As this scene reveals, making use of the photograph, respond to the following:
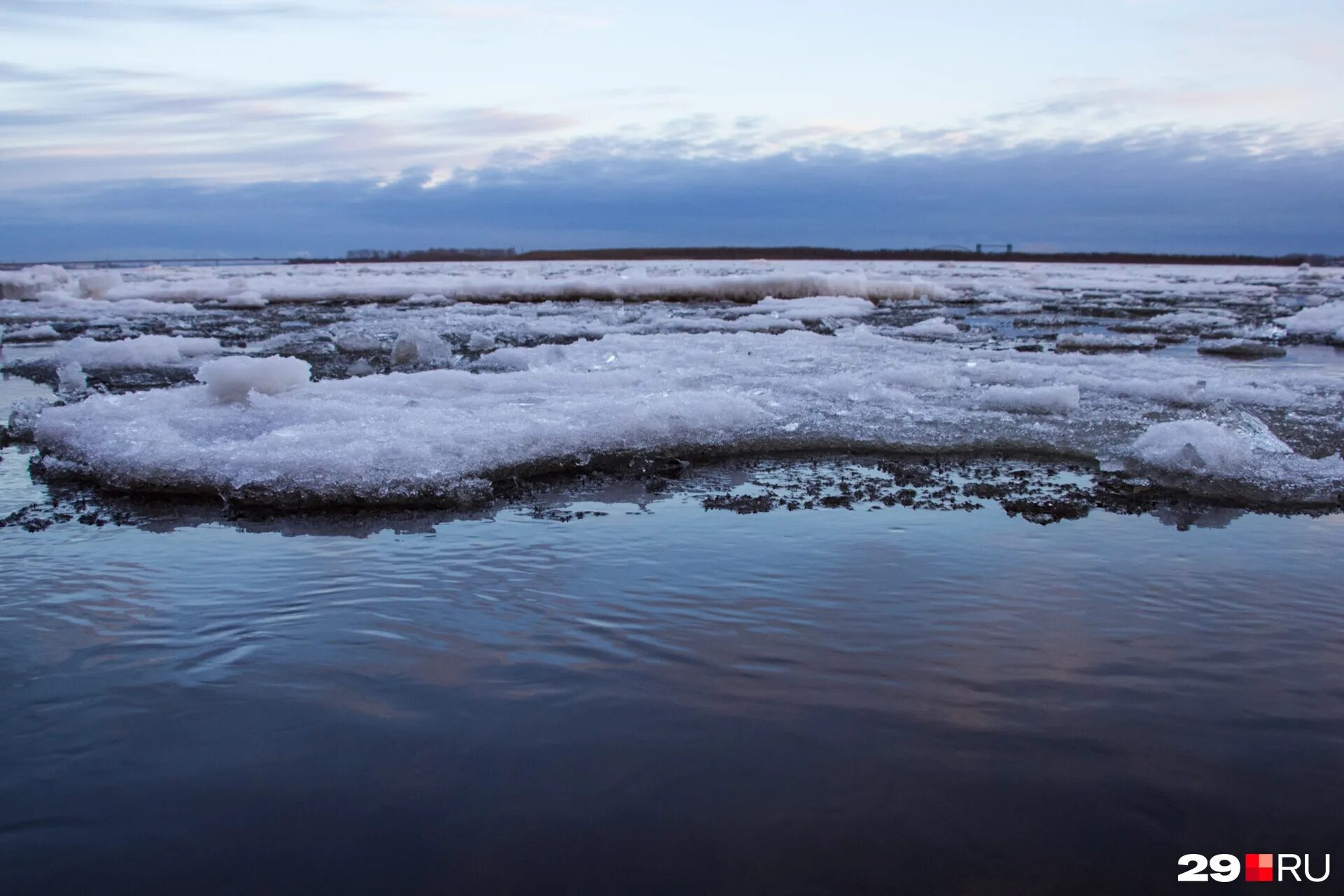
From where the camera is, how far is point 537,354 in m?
9.56

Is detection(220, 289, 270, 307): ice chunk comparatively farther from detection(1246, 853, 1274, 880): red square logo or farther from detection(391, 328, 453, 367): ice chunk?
detection(1246, 853, 1274, 880): red square logo

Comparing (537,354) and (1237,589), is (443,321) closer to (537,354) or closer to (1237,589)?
(537,354)

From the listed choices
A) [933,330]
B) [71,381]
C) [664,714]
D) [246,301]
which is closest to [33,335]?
[71,381]

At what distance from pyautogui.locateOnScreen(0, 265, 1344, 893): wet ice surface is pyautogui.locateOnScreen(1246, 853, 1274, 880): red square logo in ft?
0.13

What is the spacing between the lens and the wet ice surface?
2109 millimetres

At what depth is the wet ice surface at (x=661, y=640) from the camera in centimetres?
211

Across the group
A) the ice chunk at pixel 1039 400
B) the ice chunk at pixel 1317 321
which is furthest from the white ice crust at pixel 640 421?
the ice chunk at pixel 1317 321

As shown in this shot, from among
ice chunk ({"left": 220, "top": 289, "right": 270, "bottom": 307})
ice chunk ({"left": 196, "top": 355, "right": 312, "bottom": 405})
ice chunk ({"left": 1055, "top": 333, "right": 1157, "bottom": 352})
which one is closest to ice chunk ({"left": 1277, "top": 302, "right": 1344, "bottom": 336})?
ice chunk ({"left": 1055, "top": 333, "right": 1157, "bottom": 352})

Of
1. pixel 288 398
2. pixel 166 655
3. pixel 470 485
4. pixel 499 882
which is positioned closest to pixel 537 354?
pixel 288 398

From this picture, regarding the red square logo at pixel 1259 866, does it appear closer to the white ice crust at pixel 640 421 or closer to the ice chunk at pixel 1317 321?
the white ice crust at pixel 640 421

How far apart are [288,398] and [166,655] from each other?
3.79m
